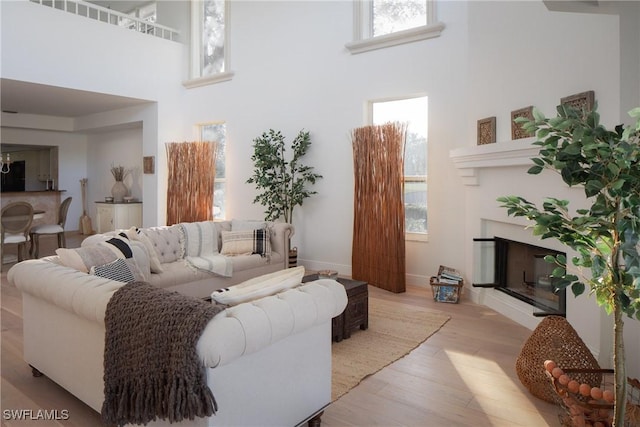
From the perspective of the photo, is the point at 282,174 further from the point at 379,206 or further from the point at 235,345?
the point at 235,345

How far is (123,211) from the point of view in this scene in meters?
8.26

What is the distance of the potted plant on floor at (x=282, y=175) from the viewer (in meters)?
5.93

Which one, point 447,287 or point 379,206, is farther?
point 379,206

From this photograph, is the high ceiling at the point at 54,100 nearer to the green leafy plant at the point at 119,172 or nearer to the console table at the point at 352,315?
the green leafy plant at the point at 119,172

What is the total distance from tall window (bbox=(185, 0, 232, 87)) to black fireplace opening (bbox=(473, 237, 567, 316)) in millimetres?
5157

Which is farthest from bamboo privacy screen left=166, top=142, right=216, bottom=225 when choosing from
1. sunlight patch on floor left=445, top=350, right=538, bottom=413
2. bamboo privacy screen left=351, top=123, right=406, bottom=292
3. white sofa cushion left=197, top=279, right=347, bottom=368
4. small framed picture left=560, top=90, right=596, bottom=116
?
small framed picture left=560, top=90, right=596, bottom=116

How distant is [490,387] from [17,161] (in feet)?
41.4

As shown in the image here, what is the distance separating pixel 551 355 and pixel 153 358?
2153mm

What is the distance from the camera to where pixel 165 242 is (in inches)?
173

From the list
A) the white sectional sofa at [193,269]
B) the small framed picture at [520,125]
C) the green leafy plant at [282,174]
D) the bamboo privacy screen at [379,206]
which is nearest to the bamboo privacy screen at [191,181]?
the green leafy plant at [282,174]

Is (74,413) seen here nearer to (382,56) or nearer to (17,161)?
(382,56)

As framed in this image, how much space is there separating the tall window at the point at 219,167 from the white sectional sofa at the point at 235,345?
473 cm

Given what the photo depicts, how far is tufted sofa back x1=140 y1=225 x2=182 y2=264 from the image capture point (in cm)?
432

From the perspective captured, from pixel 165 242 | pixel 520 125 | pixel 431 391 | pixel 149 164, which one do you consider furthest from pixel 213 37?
pixel 431 391
